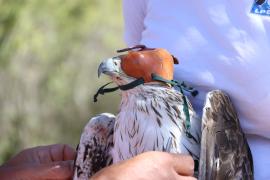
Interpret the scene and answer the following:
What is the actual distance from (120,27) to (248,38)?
2.90 meters

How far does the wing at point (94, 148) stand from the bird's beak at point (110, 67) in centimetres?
24

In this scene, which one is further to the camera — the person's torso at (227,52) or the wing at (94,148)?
the wing at (94,148)

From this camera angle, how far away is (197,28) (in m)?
2.11

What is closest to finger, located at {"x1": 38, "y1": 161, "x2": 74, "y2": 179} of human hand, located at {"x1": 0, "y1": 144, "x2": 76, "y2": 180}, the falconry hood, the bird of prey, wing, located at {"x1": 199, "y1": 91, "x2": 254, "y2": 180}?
human hand, located at {"x1": 0, "y1": 144, "x2": 76, "y2": 180}

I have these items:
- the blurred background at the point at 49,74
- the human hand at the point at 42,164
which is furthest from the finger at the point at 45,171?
the blurred background at the point at 49,74

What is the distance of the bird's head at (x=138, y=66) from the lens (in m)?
1.95

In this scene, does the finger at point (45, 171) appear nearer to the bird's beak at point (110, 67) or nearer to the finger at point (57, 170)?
the finger at point (57, 170)

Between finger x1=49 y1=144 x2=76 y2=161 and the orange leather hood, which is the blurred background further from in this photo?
the orange leather hood

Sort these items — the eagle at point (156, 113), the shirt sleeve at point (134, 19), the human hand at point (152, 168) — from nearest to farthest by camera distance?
the human hand at point (152, 168), the eagle at point (156, 113), the shirt sleeve at point (134, 19)

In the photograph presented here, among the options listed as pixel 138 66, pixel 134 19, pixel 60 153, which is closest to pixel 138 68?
pixel 138 66

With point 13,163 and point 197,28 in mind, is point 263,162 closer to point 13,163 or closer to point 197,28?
point 197,28

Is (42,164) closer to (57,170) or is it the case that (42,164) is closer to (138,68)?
(57,170)

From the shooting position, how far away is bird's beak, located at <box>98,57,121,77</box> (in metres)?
1.95

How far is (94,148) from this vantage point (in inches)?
84.3
